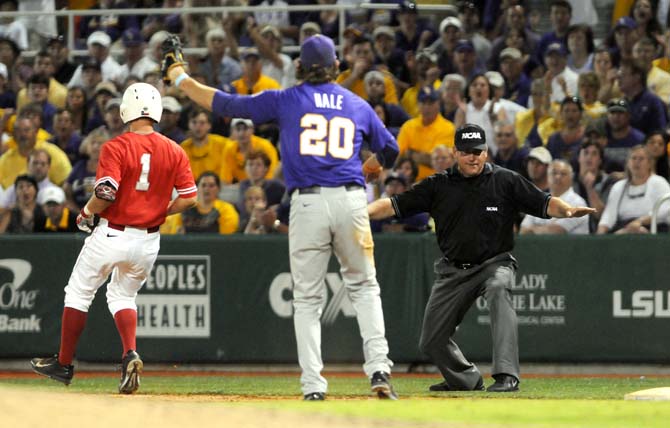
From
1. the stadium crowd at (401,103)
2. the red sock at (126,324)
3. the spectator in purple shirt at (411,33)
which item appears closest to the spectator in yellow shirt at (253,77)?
the stadium crowd at (401,103)

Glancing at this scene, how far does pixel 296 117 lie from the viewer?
8.80 metres

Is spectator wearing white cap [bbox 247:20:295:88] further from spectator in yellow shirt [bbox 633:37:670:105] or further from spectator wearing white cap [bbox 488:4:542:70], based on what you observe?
spectator in yellow shirt [bbox 633:37:670:105]

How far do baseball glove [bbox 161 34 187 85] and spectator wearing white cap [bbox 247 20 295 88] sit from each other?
7453mm

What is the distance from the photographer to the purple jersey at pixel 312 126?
877cm

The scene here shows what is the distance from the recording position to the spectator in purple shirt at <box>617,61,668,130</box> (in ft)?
49.3

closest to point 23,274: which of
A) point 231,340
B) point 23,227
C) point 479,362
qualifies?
point 23,227

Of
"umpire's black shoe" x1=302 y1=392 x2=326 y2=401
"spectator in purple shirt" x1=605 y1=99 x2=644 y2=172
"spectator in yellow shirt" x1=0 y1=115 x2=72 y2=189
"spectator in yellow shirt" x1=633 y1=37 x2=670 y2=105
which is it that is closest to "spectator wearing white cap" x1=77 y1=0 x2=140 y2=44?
"spectator in yellow shirt" x1=0 y1=115 x2=72 y2=189

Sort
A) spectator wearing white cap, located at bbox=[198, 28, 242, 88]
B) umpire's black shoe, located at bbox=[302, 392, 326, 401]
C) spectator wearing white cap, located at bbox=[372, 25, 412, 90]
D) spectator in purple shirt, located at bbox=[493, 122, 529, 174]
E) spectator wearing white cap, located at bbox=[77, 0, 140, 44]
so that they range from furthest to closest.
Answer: spectator wearing white cap, located at bbox=[77, 0, 140, 44] < spectator wearing white cap, located at bbox=[198, 28, 242, 88] < spectator wearing white cap, located at bbox=[372, 25, 412, 90] < spectator in purple shirt, located at bbox=[493, 122, 529, 174] < umpire's black shoe, located at bbox=[302, 392, 326, 401]

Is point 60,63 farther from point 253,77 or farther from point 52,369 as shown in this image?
point 52,369

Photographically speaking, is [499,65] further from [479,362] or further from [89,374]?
[89,374]

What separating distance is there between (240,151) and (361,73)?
190 centimetres

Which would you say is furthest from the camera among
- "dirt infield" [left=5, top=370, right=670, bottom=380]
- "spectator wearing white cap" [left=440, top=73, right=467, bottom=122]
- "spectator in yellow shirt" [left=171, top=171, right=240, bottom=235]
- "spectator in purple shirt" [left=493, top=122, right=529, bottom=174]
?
"spectator wearing white cap" [left=440, top=73, right=467, bottom=122]

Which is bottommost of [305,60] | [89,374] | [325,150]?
[89,374]

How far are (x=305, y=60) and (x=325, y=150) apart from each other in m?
0.63
